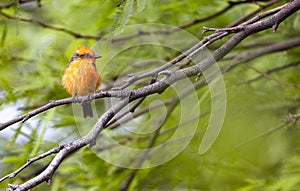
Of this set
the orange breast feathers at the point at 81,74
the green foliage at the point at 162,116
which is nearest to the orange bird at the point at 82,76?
the orange breast feathers at the point at 81,74

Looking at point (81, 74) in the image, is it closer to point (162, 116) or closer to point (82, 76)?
point (82, 76)

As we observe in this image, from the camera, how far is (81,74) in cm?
287

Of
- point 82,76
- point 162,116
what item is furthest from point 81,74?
point 162,116

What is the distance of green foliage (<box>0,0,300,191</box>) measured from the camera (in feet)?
9.71

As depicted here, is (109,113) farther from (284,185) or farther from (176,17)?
(176,17)

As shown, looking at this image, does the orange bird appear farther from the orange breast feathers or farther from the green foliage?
the green foliage

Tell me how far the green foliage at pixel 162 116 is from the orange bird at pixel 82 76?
4.5 inches

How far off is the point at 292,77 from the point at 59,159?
2027mm

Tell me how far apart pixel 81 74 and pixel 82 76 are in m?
0.02

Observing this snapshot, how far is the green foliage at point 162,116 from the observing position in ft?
9.71

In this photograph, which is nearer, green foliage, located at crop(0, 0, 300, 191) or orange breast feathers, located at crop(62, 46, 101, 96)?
orange breast feathers, located at crop(62, 46, 101, 96)

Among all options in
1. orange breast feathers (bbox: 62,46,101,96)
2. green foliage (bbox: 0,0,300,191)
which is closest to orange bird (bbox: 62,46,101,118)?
orange breast feathers (bbox: 62,46,101,96)

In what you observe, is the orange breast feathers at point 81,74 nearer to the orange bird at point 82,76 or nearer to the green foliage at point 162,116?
the orange bird at point 82,76

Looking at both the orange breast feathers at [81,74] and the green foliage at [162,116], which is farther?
the green foliage at [162,116]
